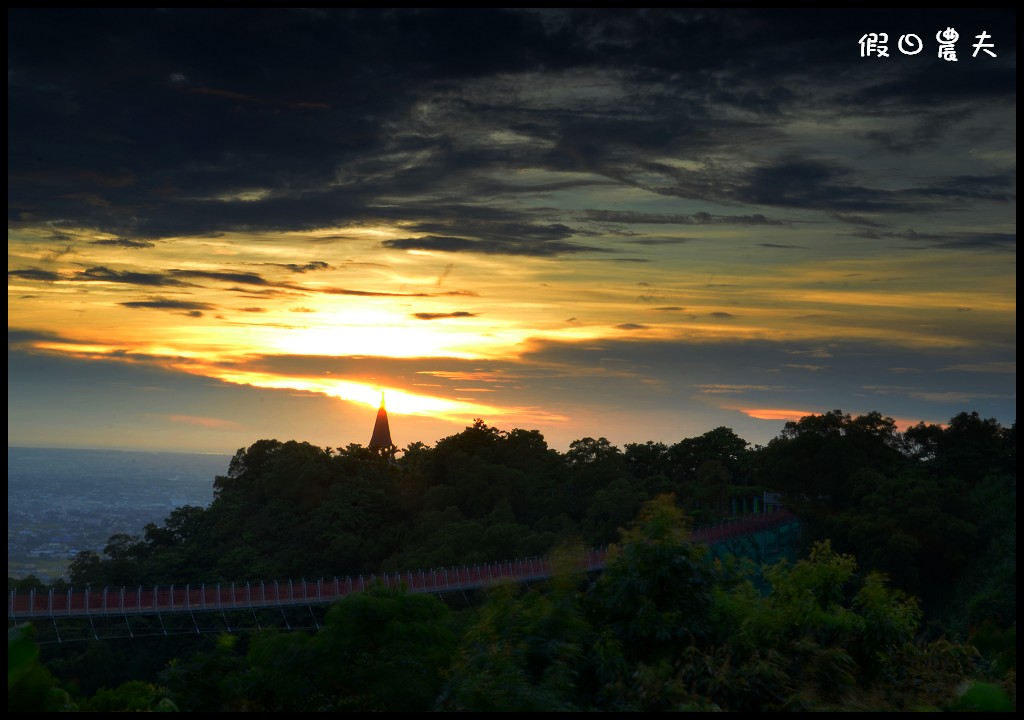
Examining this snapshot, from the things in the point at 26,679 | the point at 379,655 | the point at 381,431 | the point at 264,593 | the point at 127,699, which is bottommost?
the point at 264,593

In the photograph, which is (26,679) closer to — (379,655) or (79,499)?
(379,655)

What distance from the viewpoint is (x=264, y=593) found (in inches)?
923

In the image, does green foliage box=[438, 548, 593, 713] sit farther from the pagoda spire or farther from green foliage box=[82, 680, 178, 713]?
the pagoda spire

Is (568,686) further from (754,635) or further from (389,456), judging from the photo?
(389,456)

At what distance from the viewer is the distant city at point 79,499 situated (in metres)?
44.6

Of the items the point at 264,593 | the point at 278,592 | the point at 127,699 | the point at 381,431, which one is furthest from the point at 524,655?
the point at 381,431

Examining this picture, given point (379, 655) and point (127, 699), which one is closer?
point (127, 699)

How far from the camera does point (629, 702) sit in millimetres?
7566

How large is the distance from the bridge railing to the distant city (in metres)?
5.16

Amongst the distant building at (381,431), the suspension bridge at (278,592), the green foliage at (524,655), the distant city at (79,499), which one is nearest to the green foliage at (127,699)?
the green foliage at (524,655)

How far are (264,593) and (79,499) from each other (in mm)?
37823

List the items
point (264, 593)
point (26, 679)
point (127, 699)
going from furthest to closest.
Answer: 1. point (264, 593)
2. point (127, 699)
3. point (26, 679)

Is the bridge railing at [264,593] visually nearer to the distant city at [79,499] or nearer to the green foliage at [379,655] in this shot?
the green foliage at [379,655]

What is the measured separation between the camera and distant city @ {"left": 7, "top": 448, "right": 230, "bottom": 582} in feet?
146
